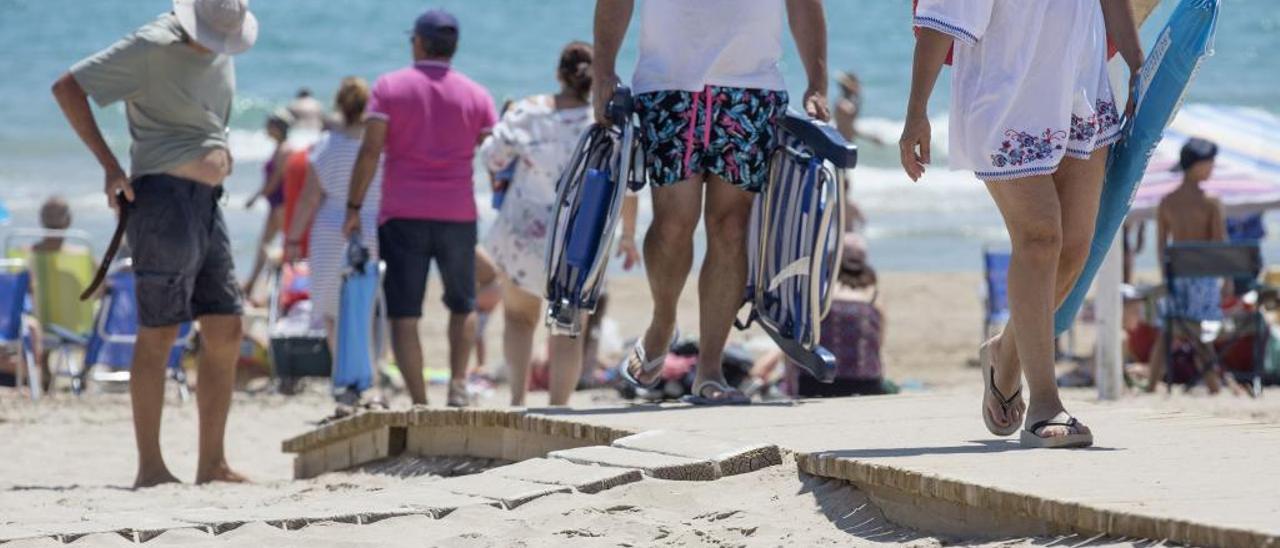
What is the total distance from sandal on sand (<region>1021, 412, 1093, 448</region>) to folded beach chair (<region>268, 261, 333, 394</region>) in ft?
19.7

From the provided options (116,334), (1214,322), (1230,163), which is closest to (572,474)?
(116,334)

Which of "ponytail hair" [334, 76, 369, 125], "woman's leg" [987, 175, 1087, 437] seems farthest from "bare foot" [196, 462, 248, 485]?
"woman's leg" [987, 175, 1087, 437]

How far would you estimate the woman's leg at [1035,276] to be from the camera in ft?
15.7

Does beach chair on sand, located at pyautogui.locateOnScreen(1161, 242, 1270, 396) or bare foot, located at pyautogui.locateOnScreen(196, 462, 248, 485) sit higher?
beach chair on sand, located at pyautogui.locateOnScreen(1161, 242, 1270, 396)

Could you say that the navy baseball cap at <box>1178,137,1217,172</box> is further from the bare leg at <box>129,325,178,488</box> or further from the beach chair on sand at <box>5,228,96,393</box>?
the bare leg at <box>129,325,178,488</box>

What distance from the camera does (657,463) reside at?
4.92 metres

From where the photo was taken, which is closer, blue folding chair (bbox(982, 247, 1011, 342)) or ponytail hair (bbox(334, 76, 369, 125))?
ponytail hair (bbox(334, 76, 369, 125))

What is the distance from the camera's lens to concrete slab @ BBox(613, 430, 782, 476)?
4.94m

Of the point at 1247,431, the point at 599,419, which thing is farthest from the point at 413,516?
the point at 1247,431

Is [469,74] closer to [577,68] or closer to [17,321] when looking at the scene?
[17,321]

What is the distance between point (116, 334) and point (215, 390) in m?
3.66

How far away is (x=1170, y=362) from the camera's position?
1079 cm

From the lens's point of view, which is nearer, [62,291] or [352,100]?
[352,100]

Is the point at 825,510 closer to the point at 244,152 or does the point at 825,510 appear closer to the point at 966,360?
the point at 966,360
